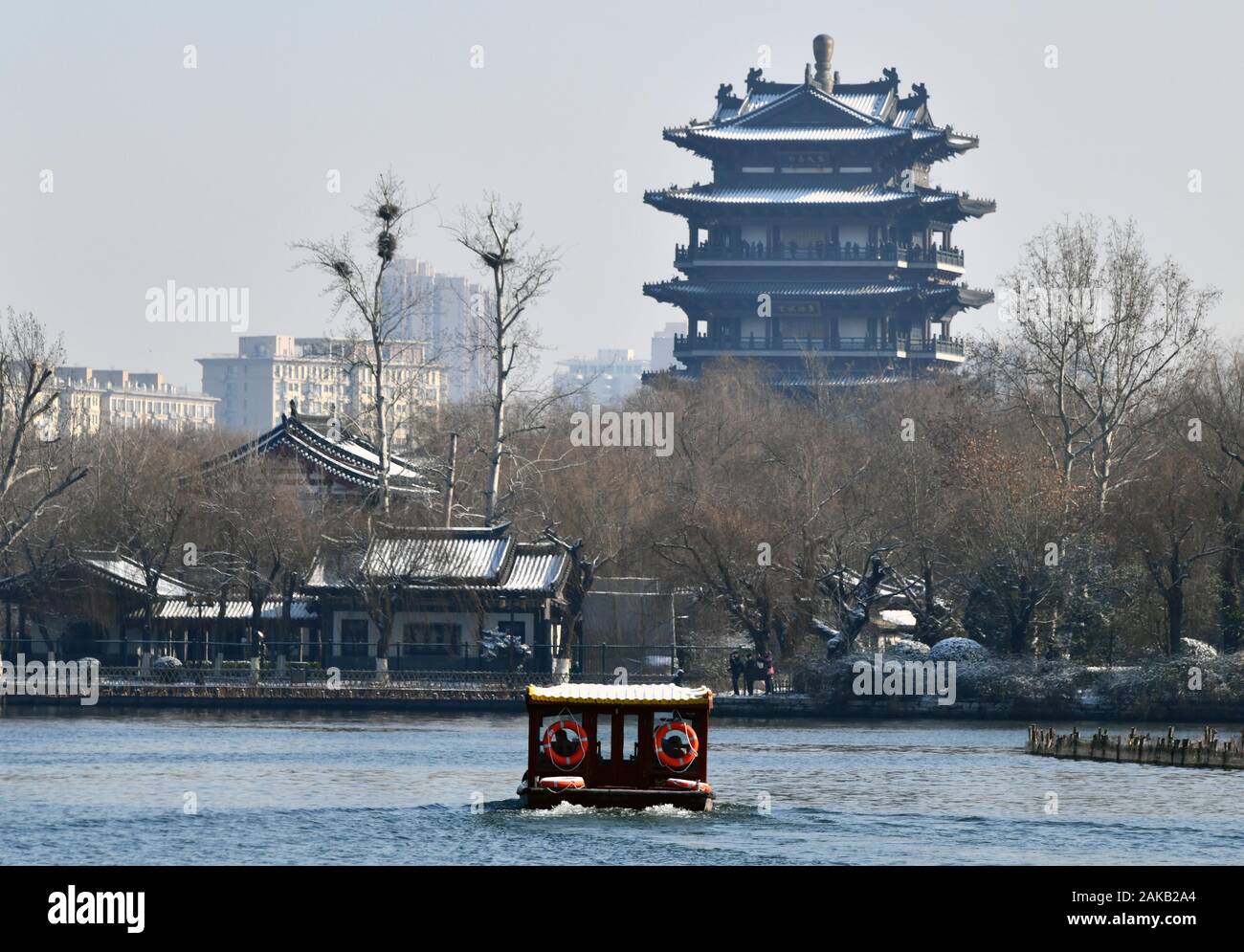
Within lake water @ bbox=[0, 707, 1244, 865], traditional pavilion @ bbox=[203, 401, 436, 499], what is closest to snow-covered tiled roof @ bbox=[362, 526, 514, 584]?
traditional pavilion @ bbox=[203, 401, 436, 499]

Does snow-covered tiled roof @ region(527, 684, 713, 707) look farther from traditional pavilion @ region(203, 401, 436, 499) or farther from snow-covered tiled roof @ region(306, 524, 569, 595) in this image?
traditional pavilion @ region(203, 401, 436, 499)

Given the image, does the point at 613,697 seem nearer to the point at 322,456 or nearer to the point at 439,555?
the point at 439,555

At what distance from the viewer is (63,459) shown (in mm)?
85188

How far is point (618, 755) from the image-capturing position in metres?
34.8

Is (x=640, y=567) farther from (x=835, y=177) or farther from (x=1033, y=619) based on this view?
(x=835, y=177)

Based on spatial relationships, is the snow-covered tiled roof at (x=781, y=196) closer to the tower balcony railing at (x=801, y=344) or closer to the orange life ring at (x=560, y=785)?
the tower balcony railing at (x=801, y=344)

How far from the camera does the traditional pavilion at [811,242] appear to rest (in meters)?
102

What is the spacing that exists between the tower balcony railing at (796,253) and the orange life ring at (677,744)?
69.5 metres

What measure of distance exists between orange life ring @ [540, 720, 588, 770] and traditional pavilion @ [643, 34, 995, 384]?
6672cm

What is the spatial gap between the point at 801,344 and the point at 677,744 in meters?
68.5

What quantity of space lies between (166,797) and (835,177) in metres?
71.6

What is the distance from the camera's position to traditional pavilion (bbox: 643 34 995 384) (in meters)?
102

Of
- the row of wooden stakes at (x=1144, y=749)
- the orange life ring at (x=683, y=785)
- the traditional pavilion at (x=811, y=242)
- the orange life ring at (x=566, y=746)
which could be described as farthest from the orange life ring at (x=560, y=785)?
the traditional pavilion at (x=811, y=242)

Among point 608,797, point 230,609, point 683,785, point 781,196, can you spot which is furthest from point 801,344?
point 608,797
